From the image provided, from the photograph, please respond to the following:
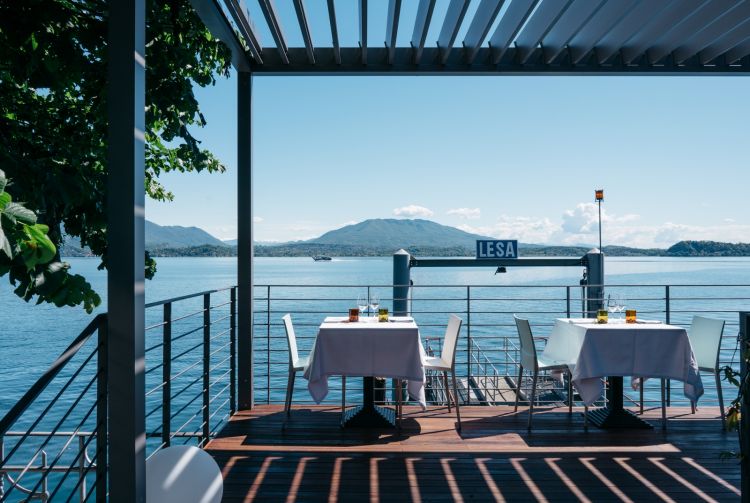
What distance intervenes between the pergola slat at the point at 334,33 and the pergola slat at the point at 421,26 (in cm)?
54

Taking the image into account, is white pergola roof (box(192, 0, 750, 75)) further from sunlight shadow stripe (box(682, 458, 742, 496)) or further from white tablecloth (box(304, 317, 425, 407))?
sunlight shadow stripe (box(682, 458, 742, 496))

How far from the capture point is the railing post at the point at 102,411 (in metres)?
1.88

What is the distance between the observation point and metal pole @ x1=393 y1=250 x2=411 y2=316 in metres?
5.30

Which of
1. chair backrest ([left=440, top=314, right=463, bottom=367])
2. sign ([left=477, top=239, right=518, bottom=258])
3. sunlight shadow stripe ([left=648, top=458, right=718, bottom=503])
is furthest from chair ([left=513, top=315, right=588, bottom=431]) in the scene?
sign ([left=477, top=239, right=518, bottom=258])

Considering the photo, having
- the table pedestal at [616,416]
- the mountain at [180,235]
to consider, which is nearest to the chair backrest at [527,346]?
the table pedestal at [616,416]

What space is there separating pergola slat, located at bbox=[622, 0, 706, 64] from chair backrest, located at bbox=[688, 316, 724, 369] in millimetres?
2100

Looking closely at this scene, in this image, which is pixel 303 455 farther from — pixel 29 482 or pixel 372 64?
pixel 29 482

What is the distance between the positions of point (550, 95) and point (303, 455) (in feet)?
73.7

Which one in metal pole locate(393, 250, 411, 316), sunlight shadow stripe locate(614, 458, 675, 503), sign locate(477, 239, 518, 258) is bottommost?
sunlight shadow stripe locate(614, 458, 675, 503)

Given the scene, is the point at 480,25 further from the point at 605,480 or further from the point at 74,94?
the point at 605,480

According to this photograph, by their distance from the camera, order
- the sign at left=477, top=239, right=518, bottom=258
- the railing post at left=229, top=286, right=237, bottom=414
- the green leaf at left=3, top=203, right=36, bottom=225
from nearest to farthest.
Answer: the green leaf at left=3, top=203, right=36, bottom=225, the railing post at left=229, top=286, right=237, bottom=414, the sign at left=477, top=239, right=518, bottom=258

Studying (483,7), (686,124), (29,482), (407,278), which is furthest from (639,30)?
(686,124)

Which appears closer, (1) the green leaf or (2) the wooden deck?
(1) the green leaf

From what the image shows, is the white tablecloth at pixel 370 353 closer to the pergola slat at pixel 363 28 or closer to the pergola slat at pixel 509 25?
the pergola slat at pixel 363 28
